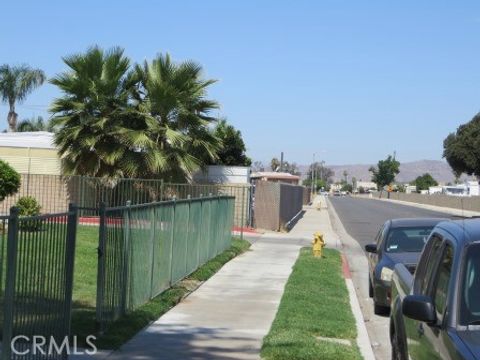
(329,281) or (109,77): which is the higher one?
(109,77)

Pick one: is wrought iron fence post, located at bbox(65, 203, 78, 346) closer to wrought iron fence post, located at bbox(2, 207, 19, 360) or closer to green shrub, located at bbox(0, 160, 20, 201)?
wrought iron fence post, located at bbox(2, 207, 19, 360)

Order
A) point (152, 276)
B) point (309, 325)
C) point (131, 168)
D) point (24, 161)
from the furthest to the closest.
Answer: point (24, 161), point (131, 168), point (152, 276), point (309, 325)

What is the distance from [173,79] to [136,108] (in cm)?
179

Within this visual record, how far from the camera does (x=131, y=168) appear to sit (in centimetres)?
2606

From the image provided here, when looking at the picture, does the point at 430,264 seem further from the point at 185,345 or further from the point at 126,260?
the point at 126,260

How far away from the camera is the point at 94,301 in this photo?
10.2 m

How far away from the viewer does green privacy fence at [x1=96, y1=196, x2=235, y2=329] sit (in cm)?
814

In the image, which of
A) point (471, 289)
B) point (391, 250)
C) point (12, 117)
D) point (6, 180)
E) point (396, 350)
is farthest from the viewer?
point (12, 117)

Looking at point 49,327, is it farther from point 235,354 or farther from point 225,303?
point 225,303

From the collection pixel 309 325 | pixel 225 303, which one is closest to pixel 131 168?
pixel 225 303

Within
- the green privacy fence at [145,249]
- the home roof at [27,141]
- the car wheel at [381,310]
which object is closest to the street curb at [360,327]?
the car wheel at [381,310]

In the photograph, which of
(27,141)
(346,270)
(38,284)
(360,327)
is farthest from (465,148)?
(38,284)

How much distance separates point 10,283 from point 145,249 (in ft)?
14.9

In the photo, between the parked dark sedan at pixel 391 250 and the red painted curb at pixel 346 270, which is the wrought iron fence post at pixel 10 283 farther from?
the red painted curb at pixel 346 270
